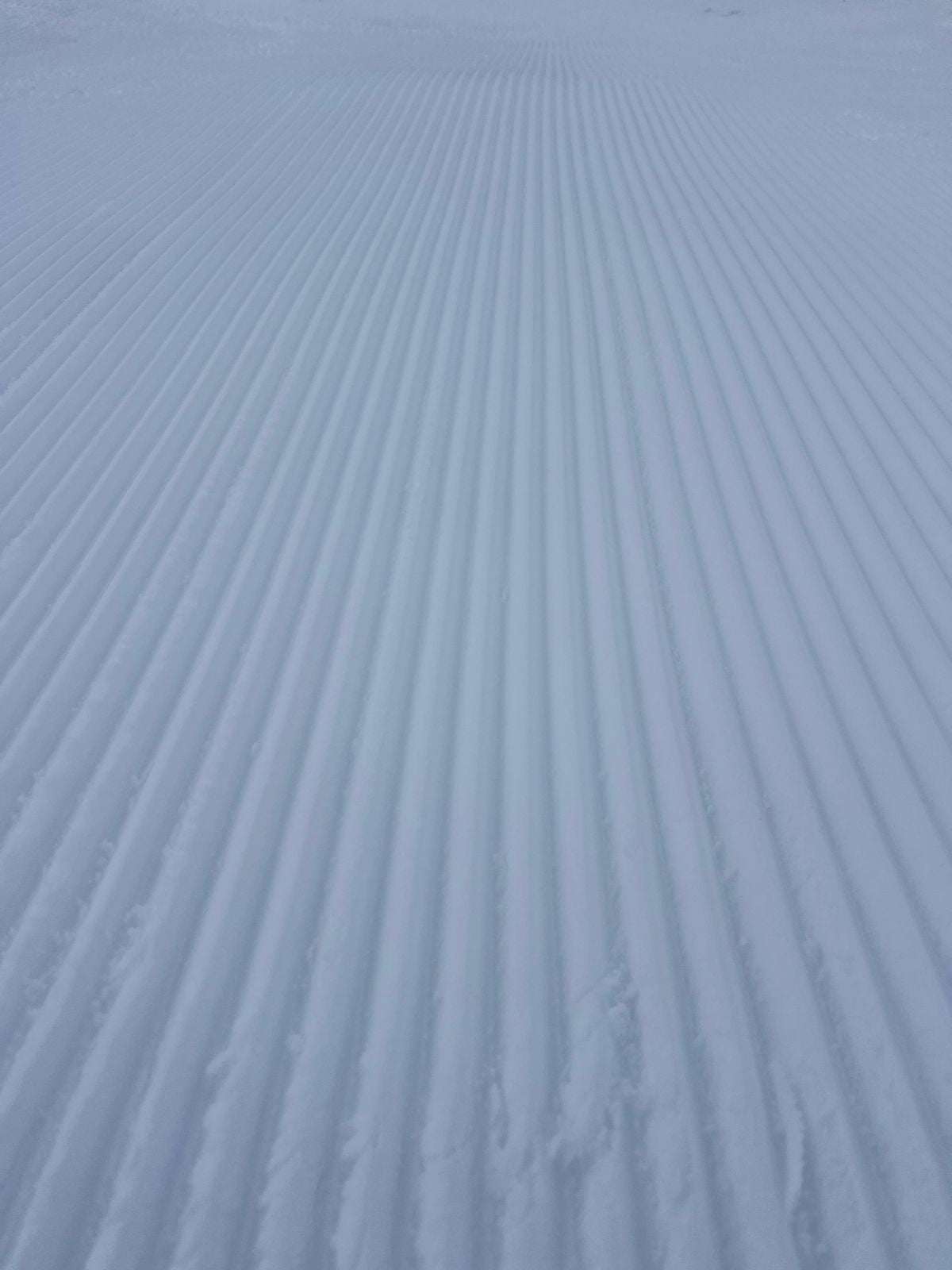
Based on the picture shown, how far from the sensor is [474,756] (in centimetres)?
143

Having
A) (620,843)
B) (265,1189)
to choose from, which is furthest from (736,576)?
(265,1189)

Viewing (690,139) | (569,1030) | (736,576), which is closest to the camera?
(569,1030)

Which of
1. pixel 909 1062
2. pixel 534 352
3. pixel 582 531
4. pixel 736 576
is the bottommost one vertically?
pixel 909 1062

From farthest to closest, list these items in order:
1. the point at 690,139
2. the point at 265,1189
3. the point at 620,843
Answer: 1. the point at 690,139
2. the point at 620,843
3. the point at 265,1189

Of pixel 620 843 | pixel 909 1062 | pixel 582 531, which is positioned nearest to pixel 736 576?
pixel 582 531

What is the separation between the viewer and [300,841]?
131 cm

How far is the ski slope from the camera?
1.00 m

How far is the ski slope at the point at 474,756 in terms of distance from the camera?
100cm

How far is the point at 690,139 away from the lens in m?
4.62

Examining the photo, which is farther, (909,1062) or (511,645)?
(511,645)

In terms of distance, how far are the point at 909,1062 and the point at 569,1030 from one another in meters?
0.43

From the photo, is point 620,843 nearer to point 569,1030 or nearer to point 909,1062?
point 569,1030

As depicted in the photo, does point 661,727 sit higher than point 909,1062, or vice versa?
point 661,727

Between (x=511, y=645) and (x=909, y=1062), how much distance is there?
0.90 m
